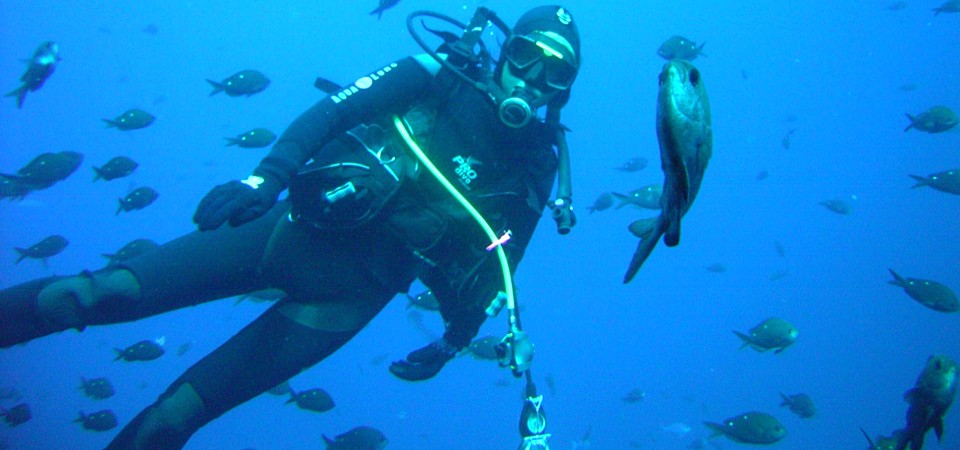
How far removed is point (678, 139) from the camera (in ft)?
4.91

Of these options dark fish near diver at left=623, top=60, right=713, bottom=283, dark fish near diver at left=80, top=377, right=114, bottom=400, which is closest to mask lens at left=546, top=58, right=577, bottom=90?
dark fish near diver at left=623, top=60, right=713, bottom=283

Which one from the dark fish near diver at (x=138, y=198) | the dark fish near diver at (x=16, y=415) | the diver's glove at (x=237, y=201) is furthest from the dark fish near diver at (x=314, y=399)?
the diver's glove at (x=237, y=201)

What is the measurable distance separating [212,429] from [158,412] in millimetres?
31116

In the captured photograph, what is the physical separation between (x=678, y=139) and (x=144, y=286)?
3.22 metres

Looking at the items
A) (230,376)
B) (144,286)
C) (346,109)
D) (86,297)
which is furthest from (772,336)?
(86,297)

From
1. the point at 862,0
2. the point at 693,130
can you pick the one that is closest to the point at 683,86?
the point at 693,130

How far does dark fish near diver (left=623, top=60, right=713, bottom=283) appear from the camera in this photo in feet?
4.90

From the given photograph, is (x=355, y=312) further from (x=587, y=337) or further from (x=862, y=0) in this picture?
(x=862, y=0)

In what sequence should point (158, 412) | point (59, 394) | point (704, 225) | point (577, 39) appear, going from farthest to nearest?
point (704, 225) < point (59, 394) < point (577, 39) < point (158, 412)

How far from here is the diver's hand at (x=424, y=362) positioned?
363 cm

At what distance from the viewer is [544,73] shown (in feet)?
12.6

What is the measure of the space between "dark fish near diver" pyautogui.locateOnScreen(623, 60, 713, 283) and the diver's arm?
2255 mm

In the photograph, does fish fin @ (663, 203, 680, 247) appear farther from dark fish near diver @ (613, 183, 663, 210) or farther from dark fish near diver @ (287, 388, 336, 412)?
dark fish near diver @ (613, 183, 663, 210)

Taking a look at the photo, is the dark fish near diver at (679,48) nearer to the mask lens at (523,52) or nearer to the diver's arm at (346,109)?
the mask lens at (523,52)
